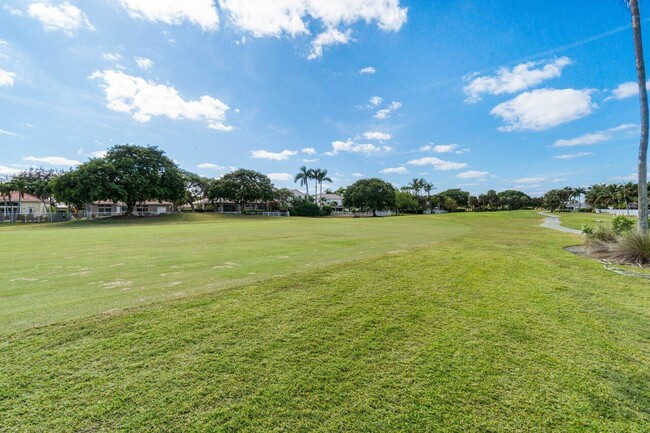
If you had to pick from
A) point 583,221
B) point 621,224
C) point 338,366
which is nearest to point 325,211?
point 583,221

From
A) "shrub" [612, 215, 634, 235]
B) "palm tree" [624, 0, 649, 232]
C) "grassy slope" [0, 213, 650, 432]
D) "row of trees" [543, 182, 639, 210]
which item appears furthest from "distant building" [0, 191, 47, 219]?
"row of trees" [543, 182, 639, 210]

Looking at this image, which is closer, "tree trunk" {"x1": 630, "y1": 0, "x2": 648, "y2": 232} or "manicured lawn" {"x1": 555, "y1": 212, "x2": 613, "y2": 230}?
"tree trunk" {"x1": 630, "y1": 0, "x2": 648, "y2": 232}

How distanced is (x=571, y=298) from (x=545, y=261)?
4.11 metres

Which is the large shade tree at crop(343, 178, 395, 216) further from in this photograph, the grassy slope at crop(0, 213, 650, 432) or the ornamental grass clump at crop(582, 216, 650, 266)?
the grassy slope at crop(0, 213, 650, 432)

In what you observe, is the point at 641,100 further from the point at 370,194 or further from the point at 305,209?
the point at 305,209

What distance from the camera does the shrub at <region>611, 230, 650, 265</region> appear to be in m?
8.15

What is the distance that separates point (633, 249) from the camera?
8414 millimetres

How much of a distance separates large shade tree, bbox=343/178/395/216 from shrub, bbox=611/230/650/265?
183 ft

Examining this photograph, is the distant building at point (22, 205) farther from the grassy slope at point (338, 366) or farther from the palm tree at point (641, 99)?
the palm tree at point (641, 99)

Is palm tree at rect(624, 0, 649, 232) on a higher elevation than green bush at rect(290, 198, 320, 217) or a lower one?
higher

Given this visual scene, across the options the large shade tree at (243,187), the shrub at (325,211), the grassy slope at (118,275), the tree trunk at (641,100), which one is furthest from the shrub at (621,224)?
the shrub at (325,211)

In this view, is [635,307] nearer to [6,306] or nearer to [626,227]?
[626,227]

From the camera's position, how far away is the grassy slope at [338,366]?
7.43 feet

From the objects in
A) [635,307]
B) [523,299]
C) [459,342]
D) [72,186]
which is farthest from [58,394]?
[72,186]
